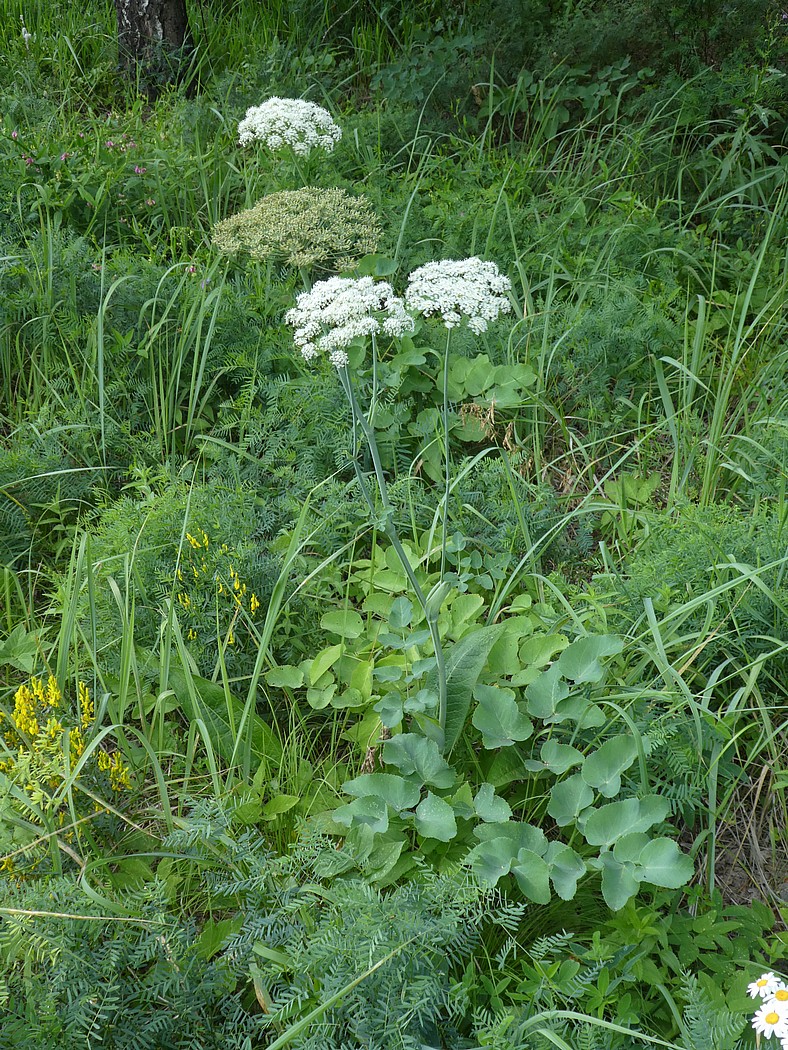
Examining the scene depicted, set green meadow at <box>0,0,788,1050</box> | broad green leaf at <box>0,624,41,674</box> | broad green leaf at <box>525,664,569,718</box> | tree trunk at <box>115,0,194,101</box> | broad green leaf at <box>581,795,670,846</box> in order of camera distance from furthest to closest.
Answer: tree trunk at <box>115,0,194,101</box>
broad green leaf at <box>0,624,41,674</box>
broad green leaf at <box>525,664,569,718</box>
broad green leaf at <box>581,795,670,846</box>
green meadow at <box>0,0,788,1050</box>

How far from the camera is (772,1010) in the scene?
1.15m

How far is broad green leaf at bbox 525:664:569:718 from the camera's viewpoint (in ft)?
5.57

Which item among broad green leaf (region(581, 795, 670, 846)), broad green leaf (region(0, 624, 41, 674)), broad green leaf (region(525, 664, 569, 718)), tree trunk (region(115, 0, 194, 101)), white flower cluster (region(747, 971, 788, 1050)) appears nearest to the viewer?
white flower cluster (region(747, 971, 788, 1050))

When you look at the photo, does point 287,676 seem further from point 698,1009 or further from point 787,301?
point 787,301

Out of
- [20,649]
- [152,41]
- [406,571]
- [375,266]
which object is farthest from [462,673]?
[152,41]

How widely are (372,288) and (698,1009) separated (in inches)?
52.8

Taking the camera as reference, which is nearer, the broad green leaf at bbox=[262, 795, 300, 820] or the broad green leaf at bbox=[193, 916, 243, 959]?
the broad green leaf at bbox=[193, 916, 243, 959]

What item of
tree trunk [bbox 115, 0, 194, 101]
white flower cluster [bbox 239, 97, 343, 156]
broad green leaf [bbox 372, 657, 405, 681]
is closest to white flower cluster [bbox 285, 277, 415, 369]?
broad green leaf [bbox 372, 657, 405, 681]

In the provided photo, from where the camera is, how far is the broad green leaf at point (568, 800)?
1.58 m

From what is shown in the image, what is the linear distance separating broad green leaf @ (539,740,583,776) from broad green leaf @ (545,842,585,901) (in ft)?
0.51

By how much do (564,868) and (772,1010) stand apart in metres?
0.41

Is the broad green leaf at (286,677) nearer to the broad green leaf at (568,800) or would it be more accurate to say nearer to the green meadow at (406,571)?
the green meadow at (406,571)

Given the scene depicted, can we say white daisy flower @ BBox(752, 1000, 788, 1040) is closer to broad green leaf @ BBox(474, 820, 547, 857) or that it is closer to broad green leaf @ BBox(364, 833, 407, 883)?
broad green leaf @ BBox(474, 820, 547, 857)

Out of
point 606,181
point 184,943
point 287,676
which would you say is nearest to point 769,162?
point 606,181
